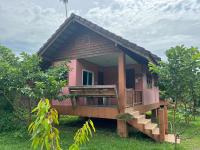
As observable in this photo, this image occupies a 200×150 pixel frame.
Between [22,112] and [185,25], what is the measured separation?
667 inches

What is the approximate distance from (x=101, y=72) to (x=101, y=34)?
550 centimetres

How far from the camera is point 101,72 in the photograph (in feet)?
50.0

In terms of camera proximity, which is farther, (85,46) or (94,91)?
(85,46)

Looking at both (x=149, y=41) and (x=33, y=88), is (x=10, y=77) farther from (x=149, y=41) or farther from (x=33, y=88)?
(x=149, y=41)

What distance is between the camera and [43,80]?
9.04 m

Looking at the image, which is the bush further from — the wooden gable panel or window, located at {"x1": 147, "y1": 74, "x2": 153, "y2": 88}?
window, located at {"x1": 147, "y1": 74, "x2": 153, "y2": 88}

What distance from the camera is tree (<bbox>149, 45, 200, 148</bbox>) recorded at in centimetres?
629

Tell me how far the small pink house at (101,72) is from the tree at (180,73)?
6.89ft

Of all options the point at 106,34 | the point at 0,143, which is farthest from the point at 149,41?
the point at 0,143

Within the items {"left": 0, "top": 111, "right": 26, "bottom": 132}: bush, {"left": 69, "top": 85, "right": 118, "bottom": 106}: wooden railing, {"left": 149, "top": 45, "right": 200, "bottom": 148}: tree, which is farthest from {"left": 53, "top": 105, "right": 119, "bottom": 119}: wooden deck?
{"left": 149, "top": 45, "right": 200, "bottom": 148}: tree

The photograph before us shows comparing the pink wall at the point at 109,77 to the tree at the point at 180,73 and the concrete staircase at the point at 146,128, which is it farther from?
the tree at the point at 180,73

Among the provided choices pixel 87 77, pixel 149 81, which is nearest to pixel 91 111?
pixel 87 77

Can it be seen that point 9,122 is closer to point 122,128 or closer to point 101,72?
point 122,128

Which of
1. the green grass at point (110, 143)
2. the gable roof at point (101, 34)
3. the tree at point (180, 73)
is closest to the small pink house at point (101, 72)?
the gable roof at point (101, 34)
